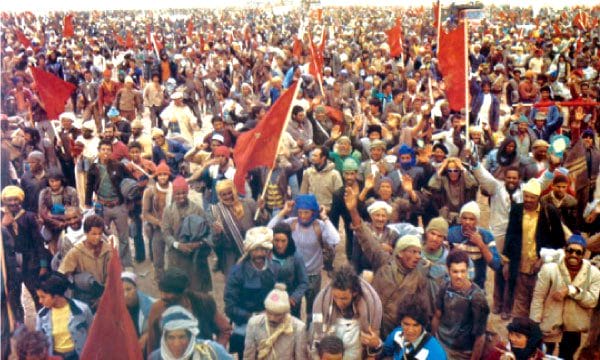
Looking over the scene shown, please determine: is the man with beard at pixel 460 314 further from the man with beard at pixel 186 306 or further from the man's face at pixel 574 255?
the man with beard at pixel 186 306

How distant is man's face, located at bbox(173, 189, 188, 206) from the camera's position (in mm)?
5477

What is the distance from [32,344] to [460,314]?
233cm

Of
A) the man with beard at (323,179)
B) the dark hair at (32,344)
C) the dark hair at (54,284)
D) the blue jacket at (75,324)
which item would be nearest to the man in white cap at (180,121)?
the man with beard at (323,179)

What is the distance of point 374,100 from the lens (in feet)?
29.2

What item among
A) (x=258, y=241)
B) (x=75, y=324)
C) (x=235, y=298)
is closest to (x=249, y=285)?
(x=235, y=298)

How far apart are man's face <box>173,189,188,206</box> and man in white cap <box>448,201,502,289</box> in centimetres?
198

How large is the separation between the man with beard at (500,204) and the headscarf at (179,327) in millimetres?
2382

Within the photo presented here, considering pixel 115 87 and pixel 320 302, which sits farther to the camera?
pixel 115 87

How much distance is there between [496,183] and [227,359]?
9.13 ft

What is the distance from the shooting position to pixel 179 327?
12.6ft

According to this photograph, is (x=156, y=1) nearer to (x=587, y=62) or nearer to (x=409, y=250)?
(x=587, y=62)

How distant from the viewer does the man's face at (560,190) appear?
17.3 ft

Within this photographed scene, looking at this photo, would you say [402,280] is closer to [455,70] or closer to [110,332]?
[110,332]

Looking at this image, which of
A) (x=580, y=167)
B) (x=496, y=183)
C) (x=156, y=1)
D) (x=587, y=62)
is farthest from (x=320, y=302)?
(x=156, y=1)
